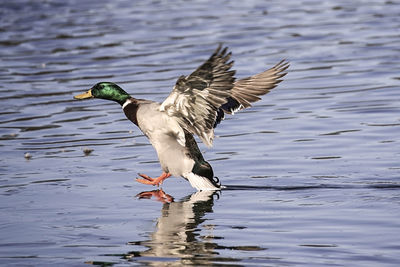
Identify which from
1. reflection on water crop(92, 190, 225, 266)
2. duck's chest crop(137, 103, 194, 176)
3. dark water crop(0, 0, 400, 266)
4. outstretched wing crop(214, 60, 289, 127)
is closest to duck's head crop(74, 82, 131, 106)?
duck's chest crop(137, 103, 194, 176)

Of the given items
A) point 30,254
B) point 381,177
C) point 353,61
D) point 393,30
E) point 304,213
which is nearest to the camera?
point 30,254

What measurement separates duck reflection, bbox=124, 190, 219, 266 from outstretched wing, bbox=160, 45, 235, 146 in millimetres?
526

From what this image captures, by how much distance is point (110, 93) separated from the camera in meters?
8.20

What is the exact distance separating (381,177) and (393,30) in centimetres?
789

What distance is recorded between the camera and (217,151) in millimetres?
9086

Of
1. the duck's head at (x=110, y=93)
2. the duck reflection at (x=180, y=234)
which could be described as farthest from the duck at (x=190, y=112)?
the duck reflection at (x=180, y=234)

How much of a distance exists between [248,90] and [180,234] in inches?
87.6

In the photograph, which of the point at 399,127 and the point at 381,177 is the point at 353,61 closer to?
the point at 399,127

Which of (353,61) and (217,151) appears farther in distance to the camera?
(353,61)

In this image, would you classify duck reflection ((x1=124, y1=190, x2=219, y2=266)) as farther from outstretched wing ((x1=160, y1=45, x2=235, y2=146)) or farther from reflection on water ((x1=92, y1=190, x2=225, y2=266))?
outstretched wing ((x1=160, y1=45, x2=235, y2=146))

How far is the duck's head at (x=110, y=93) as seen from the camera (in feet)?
26.7

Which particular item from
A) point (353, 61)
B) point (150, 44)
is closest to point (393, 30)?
point (353, 61)

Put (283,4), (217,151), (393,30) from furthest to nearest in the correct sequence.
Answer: (283,4), (393,30), (217,151)

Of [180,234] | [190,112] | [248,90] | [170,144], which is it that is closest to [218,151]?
[248,90]
